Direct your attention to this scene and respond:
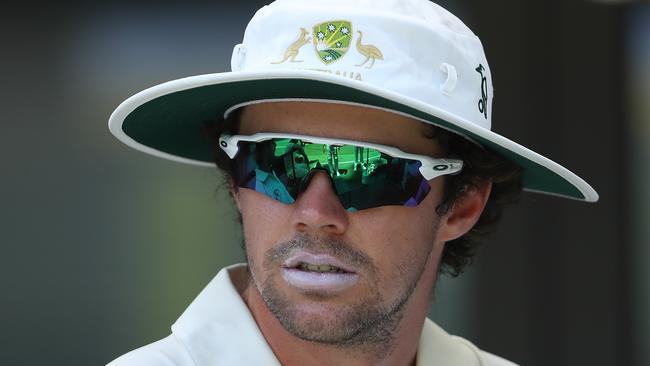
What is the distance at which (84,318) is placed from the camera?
563 centimetres

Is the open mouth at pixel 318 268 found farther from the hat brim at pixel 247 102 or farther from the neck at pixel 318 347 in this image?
the hat brim at pixel 247 102

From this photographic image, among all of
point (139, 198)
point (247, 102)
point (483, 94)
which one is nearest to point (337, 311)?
point (247, 102)

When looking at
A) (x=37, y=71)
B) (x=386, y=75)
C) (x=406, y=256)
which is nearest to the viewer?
(x=386, y=75)

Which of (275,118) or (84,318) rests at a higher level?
(275,118)

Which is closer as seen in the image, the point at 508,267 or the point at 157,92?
the point at 157,92

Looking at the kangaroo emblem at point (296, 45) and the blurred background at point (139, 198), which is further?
the blurred background at point (139, 198)

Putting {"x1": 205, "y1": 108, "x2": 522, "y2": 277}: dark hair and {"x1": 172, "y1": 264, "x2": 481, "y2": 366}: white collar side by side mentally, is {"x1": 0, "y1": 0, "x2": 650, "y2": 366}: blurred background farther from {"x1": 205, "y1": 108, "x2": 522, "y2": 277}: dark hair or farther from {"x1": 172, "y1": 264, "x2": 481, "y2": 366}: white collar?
{"x1": 172, "y1": 264, "x2": 481, "y2": 366}: white collar

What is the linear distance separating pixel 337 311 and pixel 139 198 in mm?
3207

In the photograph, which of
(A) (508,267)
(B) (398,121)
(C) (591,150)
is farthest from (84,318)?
(B) (398,121)

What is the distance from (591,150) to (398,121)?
375 centimetres

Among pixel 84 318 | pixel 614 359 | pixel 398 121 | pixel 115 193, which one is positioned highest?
pixel 398 121

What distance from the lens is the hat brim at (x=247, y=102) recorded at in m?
2.55

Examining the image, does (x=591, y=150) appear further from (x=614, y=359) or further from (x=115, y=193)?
(x=115, y=193)

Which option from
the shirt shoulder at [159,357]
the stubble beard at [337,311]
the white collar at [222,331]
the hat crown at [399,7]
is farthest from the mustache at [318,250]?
the hat crown at [399,7]
